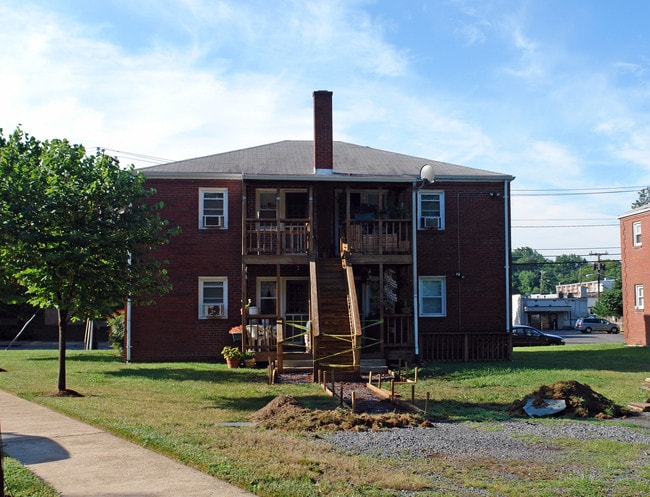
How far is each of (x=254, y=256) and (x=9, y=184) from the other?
852cm

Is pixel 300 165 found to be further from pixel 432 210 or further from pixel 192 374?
pixel 192 374

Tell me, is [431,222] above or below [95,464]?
above

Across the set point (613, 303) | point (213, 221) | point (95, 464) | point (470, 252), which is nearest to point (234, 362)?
point (213, 221)

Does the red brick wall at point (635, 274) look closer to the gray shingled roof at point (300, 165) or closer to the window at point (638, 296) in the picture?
the window at point (638, 296)

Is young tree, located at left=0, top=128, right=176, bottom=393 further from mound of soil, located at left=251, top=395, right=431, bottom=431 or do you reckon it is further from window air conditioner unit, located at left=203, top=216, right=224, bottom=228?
window air conditioner unit, located at left=203, top=216, right=224, bottom=228

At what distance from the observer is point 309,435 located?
10.4 meters

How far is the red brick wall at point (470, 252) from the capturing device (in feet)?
81.5

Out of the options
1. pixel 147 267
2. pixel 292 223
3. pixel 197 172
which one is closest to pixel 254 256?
pixel 292 223

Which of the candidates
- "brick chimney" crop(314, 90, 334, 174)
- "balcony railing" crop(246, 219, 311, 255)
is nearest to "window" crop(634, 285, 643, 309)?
"brick chimney" crop(314, 90, 334, 174)

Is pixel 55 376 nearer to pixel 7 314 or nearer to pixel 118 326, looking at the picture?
pixel 118 326

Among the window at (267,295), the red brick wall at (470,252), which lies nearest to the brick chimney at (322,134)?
the red brick wall at (470,252)

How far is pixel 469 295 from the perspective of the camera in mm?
24844

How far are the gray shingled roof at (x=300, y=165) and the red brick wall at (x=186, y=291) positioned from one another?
785 mm

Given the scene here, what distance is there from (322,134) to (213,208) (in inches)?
176
